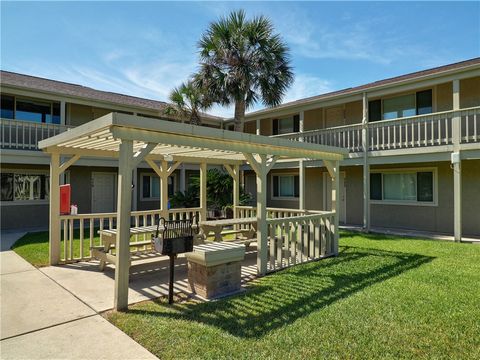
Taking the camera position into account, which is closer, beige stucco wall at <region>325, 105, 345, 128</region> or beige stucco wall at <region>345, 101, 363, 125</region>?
beige stucco wall at <region>345, 101, 363, 125</region>

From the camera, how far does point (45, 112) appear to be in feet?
46.2

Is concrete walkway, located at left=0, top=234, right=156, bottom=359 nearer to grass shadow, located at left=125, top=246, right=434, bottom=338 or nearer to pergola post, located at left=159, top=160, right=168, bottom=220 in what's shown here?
grass shadow, located at left=125, top=246, right=434, bottom=338

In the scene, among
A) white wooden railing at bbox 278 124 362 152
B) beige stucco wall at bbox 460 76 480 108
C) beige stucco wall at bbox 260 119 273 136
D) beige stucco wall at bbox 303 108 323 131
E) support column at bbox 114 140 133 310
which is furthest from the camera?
beige stucco wall at bbox 260 119 273 136

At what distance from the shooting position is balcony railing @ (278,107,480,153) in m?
10.3

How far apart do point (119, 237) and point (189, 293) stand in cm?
154

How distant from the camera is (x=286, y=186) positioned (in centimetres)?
1744

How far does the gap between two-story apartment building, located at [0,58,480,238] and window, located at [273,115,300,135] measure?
12 centimetres

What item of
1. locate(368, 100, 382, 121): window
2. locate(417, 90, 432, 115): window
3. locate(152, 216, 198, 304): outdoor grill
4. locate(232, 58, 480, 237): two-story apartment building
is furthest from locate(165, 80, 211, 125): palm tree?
locate(152, 216, 198, 304): outdoor grill

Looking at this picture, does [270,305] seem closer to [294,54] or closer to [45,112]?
[294,54]

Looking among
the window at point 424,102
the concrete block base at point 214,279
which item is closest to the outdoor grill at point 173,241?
the concrete block base at point 214,279

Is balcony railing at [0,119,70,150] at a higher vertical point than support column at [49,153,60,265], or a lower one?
higher

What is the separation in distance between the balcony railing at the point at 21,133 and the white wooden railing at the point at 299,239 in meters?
9.76

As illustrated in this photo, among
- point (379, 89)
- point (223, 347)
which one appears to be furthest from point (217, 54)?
point (223, 347)

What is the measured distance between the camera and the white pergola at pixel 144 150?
174 inches
